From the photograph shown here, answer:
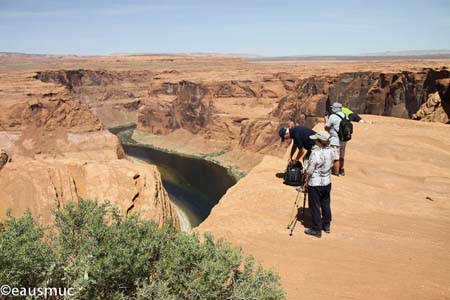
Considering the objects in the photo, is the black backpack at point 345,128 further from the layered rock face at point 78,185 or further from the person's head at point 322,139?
the layered rock face at point 78,185

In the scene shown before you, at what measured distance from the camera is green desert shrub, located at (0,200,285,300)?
4.77 m

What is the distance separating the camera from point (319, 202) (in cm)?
785

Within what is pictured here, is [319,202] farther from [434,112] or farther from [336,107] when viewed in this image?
[434,112]

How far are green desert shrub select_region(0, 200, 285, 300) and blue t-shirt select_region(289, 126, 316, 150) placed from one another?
4.58m

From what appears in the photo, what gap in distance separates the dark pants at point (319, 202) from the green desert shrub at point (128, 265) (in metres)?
2.70

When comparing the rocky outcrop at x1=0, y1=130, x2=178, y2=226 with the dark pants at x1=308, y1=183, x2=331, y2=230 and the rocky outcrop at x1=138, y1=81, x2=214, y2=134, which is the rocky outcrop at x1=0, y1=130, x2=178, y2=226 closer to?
the dark pants at x1=308, y1=183, x2=331, y2=230

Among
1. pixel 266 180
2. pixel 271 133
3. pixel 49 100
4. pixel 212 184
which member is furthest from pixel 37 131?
pixel 266 180

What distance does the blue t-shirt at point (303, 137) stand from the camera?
951cm

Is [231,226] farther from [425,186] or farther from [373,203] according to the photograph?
[425,186]

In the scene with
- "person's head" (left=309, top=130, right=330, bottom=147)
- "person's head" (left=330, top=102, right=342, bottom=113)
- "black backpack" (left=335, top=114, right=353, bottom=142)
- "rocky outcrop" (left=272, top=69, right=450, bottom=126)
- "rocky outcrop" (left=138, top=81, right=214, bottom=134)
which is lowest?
"rocky outcrop" (left=138, top=81, right=214, bottom=134)

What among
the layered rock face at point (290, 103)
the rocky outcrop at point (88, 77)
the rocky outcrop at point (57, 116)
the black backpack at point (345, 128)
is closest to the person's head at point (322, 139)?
the black backpack at point (345, 128)

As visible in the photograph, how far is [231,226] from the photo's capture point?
831 cm

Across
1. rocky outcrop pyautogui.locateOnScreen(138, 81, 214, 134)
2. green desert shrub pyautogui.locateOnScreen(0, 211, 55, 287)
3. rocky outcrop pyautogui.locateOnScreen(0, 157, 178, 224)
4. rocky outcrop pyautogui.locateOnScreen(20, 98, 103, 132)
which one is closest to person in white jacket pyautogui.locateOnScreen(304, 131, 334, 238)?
rocky outcrop pyautogui.locateOnScreen(0, 157, 178, 224)

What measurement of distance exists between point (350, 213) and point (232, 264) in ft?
16.0
